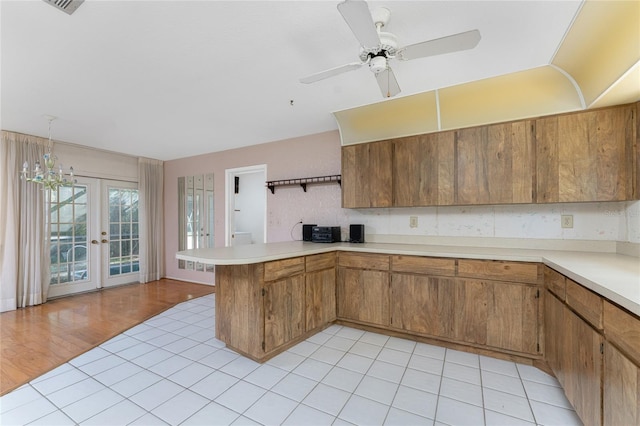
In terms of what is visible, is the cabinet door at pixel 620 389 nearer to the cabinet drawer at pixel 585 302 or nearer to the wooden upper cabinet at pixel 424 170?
the cabinet drawer at pixel 585 302

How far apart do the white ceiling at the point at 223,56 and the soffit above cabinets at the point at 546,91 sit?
148 mm

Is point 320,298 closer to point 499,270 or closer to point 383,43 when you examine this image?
point 499,270

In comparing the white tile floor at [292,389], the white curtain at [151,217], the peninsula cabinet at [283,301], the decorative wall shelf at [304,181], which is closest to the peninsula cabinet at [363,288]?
the white tile floor at [292,389]

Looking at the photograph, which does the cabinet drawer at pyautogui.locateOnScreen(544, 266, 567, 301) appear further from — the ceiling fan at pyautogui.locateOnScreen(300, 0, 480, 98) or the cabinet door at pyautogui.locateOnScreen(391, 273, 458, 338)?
the ceiling fan at pyautogui.locateOnScreen(300, 0, 480, 98)

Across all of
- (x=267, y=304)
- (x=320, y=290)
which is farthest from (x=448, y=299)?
(x=267, y=304)

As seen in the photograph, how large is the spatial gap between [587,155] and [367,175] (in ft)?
6.36

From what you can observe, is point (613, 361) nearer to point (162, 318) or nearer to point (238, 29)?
point (238, 29)

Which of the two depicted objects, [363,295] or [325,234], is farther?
[325,234]

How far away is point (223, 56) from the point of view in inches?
81.1

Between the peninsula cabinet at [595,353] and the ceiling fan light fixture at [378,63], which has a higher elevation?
the ceiling fan light fixture at [378,63]

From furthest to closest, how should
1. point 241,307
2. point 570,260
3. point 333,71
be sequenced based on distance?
1. point 241,307
2. point 570,260
3. point 333,71

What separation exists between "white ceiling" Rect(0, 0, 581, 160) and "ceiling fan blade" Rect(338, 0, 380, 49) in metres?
0.28

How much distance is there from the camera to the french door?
173 inches

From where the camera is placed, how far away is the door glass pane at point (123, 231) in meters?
5.05
